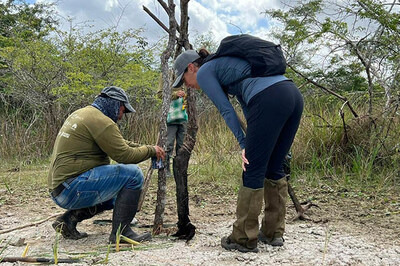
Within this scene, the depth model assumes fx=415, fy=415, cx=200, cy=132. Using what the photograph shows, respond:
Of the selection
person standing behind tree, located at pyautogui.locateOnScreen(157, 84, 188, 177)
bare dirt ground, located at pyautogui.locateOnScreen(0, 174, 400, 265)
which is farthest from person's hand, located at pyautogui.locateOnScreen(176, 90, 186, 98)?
bare dirt ground, located at pyautogui.locateOnScreen(0, 174, 400, 265)

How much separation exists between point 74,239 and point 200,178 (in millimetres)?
2737

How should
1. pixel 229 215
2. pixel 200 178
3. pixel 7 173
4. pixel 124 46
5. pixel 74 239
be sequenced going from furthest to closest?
pixel 124 46 < pixel 7 173 < pixel 200 178 < pixel 229 215 < pixel 74 239

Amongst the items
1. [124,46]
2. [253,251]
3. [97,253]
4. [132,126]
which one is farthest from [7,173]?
[253,251]

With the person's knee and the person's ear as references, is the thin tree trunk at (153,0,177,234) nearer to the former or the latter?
the person's knee

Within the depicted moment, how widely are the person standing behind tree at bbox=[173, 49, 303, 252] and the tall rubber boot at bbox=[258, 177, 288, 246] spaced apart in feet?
0.30

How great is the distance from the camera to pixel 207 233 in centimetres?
344

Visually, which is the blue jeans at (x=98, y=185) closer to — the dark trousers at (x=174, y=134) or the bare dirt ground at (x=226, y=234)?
the bare dirt ground at (x=226, y=234)

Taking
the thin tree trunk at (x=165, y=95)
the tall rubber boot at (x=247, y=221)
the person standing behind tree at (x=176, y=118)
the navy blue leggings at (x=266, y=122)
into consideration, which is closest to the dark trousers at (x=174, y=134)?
the person standing behind tree at (x=176, y=118)

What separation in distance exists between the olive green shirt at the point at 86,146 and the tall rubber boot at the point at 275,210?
0.98 metres

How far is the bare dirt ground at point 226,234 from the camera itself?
9.28 feet

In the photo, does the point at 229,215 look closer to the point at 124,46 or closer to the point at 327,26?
the point at 327,26

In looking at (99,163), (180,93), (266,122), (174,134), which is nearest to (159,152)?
(99,163)

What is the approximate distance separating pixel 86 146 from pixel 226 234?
4.40ft

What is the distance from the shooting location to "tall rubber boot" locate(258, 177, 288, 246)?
3.08m
